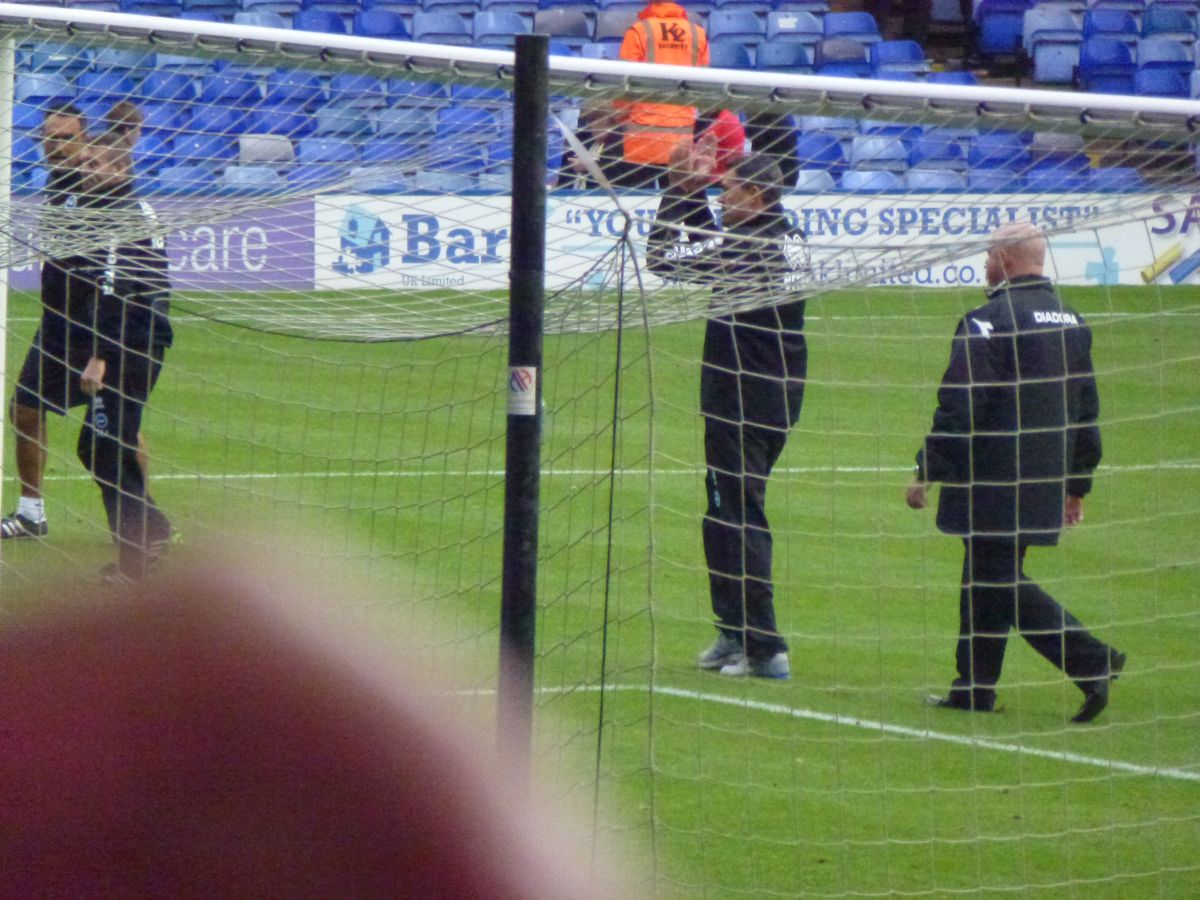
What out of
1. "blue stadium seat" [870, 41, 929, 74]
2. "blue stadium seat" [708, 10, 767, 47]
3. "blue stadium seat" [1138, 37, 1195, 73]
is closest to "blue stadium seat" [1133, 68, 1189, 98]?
"blue stadium seat" [1138, 37, 1195, 73]

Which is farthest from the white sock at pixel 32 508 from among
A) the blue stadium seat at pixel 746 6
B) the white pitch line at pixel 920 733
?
the blue stadium seat at pixel 746 6

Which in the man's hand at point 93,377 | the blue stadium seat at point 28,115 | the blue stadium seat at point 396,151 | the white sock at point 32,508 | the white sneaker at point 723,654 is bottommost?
the white sock at point 32,508

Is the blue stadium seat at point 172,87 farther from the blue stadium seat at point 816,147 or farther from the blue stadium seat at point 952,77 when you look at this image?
the blue stadium seat at point 952,77

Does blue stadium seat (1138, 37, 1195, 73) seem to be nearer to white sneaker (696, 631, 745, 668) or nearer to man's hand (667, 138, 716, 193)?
white sneaker (696, 631, 745, 668)

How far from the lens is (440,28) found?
17.8m

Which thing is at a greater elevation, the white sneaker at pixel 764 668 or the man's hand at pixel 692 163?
the man's hand at pixel 692 163

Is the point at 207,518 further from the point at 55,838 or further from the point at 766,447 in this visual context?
the point at 55,838

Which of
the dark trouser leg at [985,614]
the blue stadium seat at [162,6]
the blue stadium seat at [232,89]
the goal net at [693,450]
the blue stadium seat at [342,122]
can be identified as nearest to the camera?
the goal net at [693,450]

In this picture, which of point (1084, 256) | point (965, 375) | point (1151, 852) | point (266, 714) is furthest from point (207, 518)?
point (1084, 256)

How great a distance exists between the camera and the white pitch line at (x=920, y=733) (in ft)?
17.2

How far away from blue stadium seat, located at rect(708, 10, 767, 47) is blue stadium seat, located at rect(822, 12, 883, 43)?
793 mm

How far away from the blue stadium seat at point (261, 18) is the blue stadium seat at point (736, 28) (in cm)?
478

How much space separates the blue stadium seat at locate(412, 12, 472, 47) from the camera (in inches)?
702

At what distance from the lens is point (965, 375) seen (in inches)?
213
